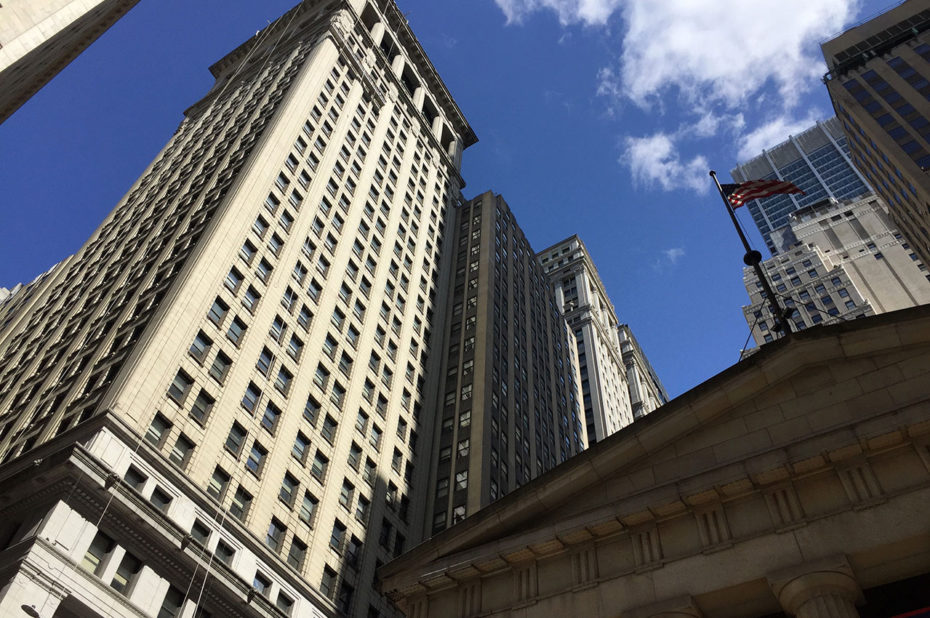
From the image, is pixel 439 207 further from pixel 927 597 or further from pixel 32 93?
pixel 927 597

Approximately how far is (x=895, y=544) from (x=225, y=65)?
10221cm

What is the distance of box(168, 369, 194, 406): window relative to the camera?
39.7 m

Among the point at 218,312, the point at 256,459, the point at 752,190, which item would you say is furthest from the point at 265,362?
the point at 752,190

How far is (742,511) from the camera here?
60.3 feet

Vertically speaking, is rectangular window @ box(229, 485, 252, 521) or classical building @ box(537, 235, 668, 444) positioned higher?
classical building @ box(537, 235, 668, 444)

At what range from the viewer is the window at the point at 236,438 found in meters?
40.9

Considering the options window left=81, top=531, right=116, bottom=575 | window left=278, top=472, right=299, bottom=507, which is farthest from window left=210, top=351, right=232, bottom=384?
window left=81, top=531, right=116, bottom=575

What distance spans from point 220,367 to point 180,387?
10.5ft

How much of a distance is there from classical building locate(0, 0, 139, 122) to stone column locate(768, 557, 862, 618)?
27.7m

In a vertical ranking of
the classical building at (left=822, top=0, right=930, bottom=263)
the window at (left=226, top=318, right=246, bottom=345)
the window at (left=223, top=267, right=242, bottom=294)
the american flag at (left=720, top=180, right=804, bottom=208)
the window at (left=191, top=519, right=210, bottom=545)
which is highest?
the classical building at (left=822, top=0, right=930, bottom=263)

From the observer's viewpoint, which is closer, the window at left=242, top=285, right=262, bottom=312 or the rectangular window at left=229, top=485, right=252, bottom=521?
the rectangular window at left=229, top=485, right=252, bottom=521

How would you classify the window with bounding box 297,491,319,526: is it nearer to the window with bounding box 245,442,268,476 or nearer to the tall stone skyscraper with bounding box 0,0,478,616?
the tall stone skyscraper with bounding box 0,0,478,616

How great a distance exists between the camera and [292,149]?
6094 centimetres

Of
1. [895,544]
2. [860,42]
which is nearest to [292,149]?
[895,544]
